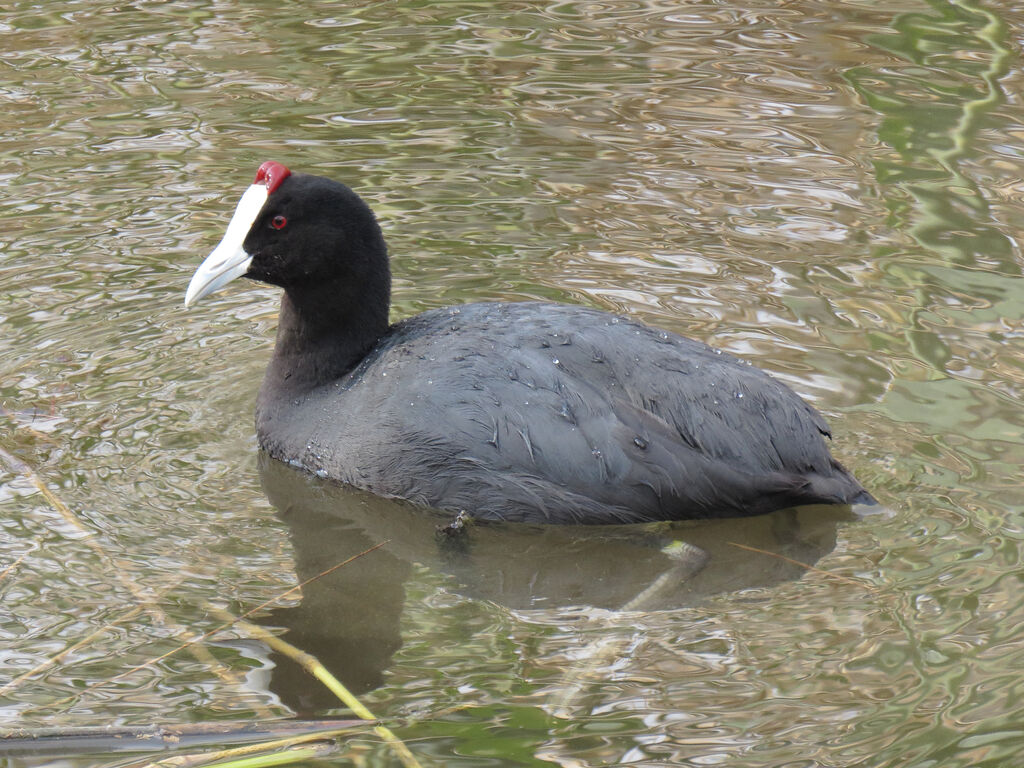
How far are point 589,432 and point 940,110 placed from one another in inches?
137

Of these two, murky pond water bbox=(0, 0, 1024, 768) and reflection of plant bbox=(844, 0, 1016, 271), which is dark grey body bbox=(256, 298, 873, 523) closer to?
murky pond water bbox=(0, 0, 1024, 768)

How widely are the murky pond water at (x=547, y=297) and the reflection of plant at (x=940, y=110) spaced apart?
0.02 m

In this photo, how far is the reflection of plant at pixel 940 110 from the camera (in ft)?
17.5

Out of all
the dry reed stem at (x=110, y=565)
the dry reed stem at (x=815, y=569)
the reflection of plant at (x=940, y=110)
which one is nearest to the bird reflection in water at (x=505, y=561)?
the dry reed stem at (x=815, y=569)

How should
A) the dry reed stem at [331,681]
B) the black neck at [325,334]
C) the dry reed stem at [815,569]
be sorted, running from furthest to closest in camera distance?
the black neck at [325,334], the dry reed stem at [815,569], the dry reed stem at [331,681]

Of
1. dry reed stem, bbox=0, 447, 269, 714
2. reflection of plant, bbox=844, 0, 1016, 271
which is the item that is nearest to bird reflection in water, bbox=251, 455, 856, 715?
dry reed stem, bbox=0, 447, 269, 714

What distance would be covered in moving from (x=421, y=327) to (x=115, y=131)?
9.22ft

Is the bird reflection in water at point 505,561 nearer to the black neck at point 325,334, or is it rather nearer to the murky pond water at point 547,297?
the murky pond water at point 547,297

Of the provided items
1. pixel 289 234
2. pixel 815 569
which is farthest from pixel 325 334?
pixel 815 569

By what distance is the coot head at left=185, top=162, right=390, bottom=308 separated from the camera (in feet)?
13.6

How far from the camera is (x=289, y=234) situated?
4164 millimetres

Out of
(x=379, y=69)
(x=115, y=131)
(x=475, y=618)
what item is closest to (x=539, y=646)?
(x=475, y=618)

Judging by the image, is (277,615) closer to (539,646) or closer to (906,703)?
(539,646)

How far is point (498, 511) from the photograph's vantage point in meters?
3.76
